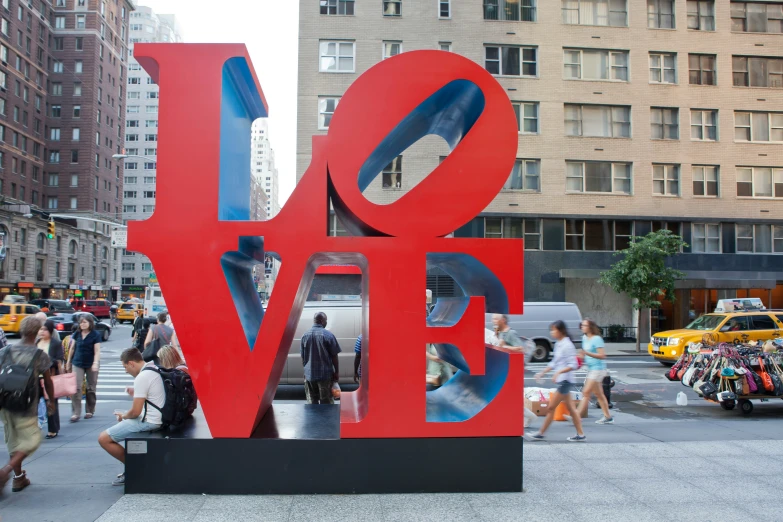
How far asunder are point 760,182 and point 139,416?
113ft

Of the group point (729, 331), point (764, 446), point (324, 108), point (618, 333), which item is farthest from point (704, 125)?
point (764, 446)

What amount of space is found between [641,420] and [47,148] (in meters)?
76.0

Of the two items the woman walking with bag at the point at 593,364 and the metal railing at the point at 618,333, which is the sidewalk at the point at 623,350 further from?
the woman walking with bag at the point at 593,364

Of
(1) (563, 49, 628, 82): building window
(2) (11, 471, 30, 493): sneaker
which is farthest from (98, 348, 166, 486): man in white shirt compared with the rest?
(1) (563, 49, 628, 82): building window

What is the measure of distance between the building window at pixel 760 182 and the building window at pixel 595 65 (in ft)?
28.5

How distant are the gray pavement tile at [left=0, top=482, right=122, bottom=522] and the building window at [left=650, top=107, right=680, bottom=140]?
31075mm

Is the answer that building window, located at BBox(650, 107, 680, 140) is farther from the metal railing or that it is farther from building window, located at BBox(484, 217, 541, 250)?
the metal railing

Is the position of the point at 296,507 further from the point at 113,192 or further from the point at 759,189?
the point at 113,192

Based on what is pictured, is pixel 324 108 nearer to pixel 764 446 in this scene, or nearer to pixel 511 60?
pixel 511 60

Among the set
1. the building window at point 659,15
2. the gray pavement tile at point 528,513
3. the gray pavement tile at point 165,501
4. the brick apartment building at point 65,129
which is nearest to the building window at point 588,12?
the building window at point 659,15

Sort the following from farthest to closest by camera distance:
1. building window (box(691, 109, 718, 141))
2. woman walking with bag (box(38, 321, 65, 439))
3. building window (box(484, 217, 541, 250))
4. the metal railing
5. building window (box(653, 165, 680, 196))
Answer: building window (box(691, 109, 718, 141))
building window (box(653, 165, 680, 196))
building window (box(484, 217, 541, 250))
the metal railing
woman walking with bag (box(38, 321, 65, 439))

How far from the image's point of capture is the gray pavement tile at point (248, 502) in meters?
5.21

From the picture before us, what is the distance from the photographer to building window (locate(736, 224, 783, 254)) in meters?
30.0

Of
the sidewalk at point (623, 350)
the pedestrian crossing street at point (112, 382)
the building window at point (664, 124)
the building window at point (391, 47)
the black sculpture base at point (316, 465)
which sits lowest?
the sidewalk at point (623, 350)
